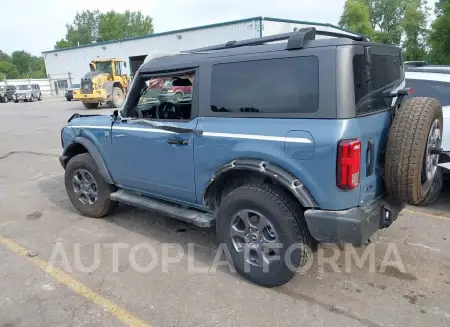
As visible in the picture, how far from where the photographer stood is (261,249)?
10.5ft

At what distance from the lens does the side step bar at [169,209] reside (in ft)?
11.7

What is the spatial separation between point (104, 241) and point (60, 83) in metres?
47.1

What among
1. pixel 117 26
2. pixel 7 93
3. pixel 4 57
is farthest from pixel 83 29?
pixel 7 93

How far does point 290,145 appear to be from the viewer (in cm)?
282

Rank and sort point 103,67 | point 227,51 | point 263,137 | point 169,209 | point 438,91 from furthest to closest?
1. point 103,67
2. point 438,91
3. point 169,209
4. point 227,51
5. point 263,137

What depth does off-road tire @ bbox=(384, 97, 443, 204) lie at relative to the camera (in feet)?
9.26

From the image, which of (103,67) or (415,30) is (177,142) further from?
(415,30)

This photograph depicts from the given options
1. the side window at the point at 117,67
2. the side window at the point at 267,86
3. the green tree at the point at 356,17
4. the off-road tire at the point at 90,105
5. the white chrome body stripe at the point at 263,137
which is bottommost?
the off-road tire at the point at 90,105

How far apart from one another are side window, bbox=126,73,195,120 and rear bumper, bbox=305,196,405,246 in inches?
61.6

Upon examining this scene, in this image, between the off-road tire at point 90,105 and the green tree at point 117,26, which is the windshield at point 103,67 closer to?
the off-road tire at point 90,105

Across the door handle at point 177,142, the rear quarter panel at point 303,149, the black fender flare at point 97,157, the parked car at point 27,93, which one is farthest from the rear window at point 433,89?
the parked car at point 27,93

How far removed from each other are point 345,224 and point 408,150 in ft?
2.42

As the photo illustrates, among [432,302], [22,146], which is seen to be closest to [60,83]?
[22,146]

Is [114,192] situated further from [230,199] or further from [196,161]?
[230,199]
